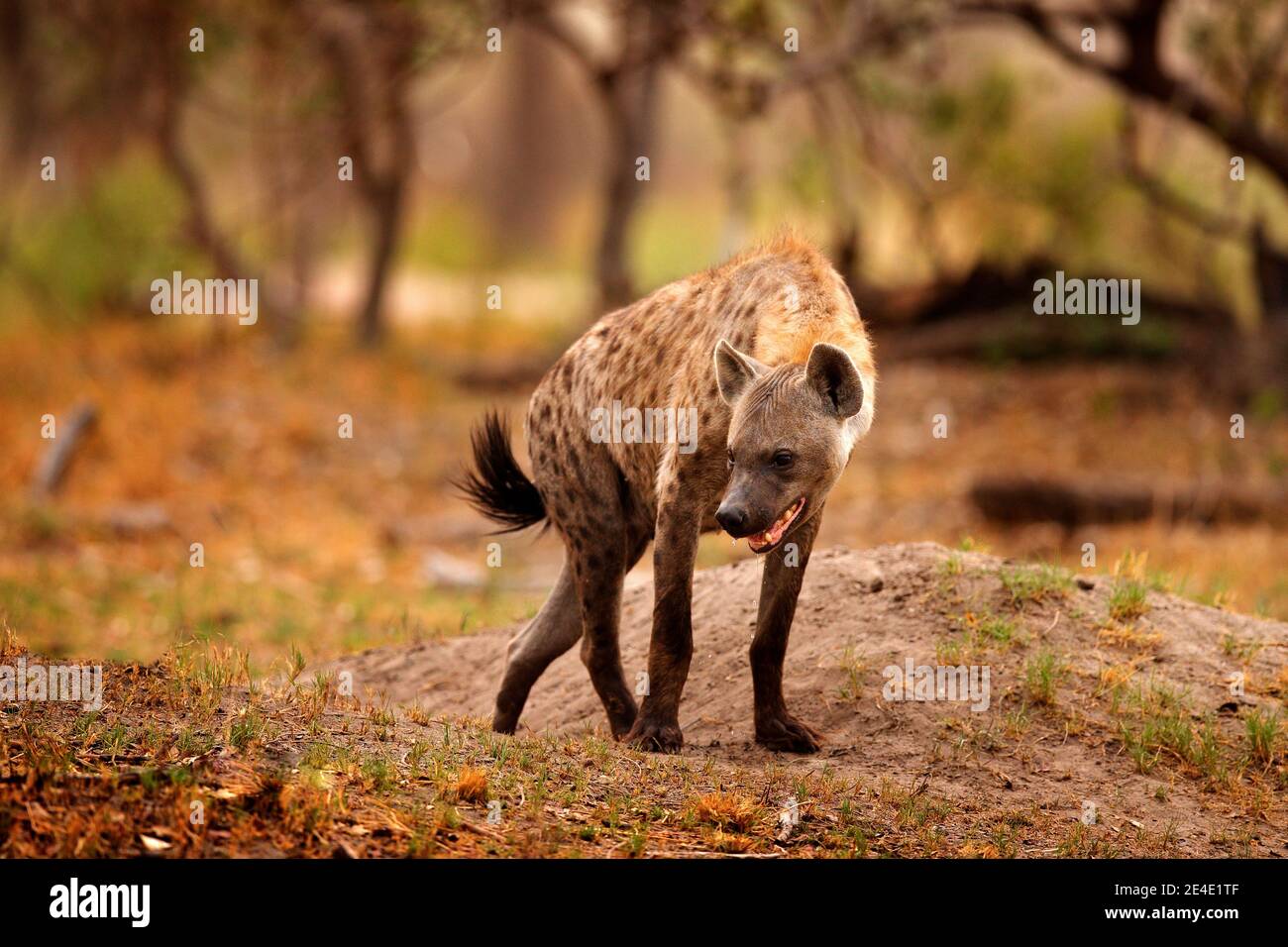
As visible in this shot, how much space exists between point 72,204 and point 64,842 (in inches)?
587

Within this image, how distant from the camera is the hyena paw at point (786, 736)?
5.46 metres

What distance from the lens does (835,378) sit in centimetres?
485

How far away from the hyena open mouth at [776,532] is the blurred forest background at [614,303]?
3.50 meters

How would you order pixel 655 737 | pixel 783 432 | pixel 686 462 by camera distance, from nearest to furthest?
pixel 783 432 < pixel 686 462 < pixel 655 737

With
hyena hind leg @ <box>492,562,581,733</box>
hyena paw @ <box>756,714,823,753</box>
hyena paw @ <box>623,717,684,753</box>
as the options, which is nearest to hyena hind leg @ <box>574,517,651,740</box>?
hyena hind leg @ <box>492,562,581,733</box>

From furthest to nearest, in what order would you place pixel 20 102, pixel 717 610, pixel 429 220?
pixel 429 220 → pixel 20 102 → pixel 717 610

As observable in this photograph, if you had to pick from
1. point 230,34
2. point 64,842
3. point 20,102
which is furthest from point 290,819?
point 20,102

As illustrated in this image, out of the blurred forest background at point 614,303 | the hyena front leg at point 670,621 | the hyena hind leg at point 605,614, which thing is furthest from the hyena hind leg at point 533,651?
the blurred forest background at point 614,303

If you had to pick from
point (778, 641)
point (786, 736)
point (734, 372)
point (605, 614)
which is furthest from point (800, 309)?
point (786, 736)

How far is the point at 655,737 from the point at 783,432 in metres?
1.28

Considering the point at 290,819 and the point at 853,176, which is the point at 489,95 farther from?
the point at 290,819

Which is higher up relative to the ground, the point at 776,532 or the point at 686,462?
the point at 686,462

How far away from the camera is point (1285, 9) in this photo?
44.2 feet

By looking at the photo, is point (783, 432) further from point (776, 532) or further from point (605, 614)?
point (605, 614)
